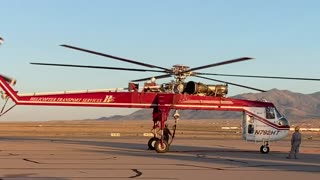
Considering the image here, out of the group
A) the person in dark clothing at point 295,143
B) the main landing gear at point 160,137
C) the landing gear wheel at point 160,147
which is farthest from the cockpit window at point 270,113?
Answer: the landing gear wheel at point 160,147

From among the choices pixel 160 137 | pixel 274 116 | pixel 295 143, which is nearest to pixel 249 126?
pixel 274 116

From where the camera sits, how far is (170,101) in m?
30.9

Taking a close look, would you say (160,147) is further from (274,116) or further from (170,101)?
(274,116)

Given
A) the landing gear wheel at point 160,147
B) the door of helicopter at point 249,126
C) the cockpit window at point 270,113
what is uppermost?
the cockpit window at point 270,113

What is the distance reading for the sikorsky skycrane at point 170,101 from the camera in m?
29.5

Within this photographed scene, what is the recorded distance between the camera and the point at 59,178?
16078mm

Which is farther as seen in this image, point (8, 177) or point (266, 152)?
point (266, 152)

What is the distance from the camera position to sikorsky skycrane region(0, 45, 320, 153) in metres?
29.5

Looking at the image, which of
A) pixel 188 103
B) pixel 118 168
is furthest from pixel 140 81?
pixel 118 168

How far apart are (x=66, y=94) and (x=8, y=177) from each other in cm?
1420

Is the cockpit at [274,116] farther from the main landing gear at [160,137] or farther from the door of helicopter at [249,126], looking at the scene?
the main landing gear at [160,137]

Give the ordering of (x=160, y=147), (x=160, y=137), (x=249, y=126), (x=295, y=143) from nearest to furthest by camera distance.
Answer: (x=295, y=143) < (x=160, y=147) < (x=160, y=137) < (x=249, y=126)

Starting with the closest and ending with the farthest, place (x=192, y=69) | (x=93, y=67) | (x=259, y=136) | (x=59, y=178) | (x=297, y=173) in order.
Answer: (x=59, y=178) < (x=297, y=173) < (x=93, y=67) < (x=192, y=69) < (x=259, y=136)

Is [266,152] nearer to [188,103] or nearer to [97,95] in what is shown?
[188,103]
